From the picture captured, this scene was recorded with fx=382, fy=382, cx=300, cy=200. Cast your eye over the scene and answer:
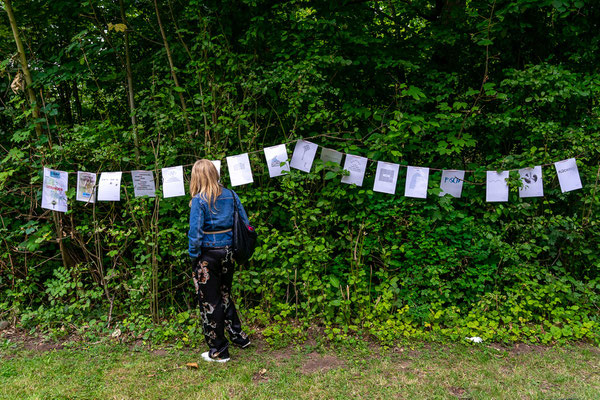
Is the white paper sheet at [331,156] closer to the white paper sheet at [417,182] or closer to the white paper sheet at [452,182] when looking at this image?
the white paper sheet at [417,182]

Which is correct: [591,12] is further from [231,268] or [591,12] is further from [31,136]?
[31,136]

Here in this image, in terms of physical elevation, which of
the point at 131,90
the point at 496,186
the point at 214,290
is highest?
the point at 131,90

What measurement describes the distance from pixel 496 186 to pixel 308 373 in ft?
Answer: 9.71

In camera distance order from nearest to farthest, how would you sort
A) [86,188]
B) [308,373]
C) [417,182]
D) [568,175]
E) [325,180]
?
1. [308,373]
2. [568,175]
3. [417,182]
4. [86,188]
5. [325,180]

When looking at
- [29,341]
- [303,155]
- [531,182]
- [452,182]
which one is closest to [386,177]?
[452,182]

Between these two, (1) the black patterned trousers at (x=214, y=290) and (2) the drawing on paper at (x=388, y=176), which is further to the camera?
(2) the drawing on paper at (x=388, y=176)

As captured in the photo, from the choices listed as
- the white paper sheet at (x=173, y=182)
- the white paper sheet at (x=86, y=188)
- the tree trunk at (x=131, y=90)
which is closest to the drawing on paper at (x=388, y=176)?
the white paper sheet at (x=173, y=182)

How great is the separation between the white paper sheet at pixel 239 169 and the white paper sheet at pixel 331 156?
90 centimetres

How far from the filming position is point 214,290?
12.0 ft

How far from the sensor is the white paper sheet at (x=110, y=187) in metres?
4.42

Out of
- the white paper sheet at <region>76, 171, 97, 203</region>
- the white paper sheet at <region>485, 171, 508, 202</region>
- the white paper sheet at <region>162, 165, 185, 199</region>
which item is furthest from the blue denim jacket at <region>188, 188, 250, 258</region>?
the white paper sheet at <region>485, 171, 508, 202</region>

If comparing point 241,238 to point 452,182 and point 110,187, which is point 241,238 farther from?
point 452,182

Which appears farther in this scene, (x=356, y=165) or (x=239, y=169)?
(x=356, y=165)

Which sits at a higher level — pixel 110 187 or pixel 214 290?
pixel 110 187
